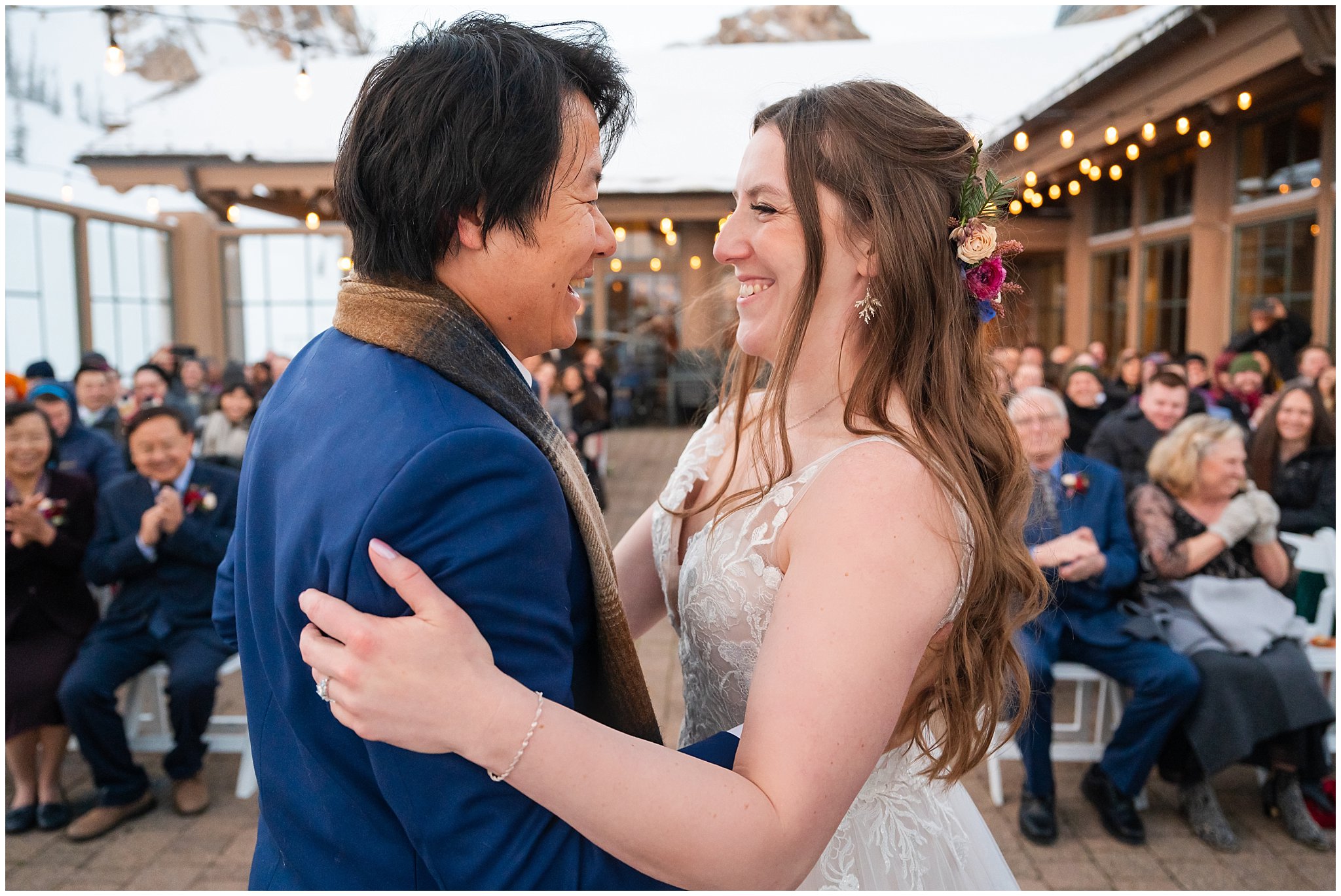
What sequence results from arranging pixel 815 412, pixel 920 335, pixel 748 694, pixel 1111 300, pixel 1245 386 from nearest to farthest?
pixel 748 694 → pixel 920 335 → pixel 815 412 → pixel 1245 386 → pixel 1111 300

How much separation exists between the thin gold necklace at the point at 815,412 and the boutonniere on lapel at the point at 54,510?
3.94 meters

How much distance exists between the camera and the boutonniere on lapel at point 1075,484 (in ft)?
14.4

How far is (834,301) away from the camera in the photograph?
1668mm

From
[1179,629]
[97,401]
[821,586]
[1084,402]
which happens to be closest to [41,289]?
[97,401]

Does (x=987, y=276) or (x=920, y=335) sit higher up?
(x=987, y=276)

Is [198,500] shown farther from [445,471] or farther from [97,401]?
[97,401]

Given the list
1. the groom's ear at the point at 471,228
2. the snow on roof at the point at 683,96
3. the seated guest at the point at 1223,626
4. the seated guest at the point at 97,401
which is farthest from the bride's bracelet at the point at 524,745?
the snow on roof at the point at 683,96

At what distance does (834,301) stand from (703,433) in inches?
24.4

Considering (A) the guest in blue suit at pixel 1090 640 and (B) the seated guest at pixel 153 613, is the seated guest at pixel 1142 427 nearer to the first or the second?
(A) the guest in blue suit at pixel 1090 640

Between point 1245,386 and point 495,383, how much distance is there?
27.6 ft

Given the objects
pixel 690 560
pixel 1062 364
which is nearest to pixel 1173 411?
pixel 690 560

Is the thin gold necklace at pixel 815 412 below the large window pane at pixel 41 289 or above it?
below

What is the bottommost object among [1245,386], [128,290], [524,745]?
[524,745]

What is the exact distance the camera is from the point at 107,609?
4.52 metres
